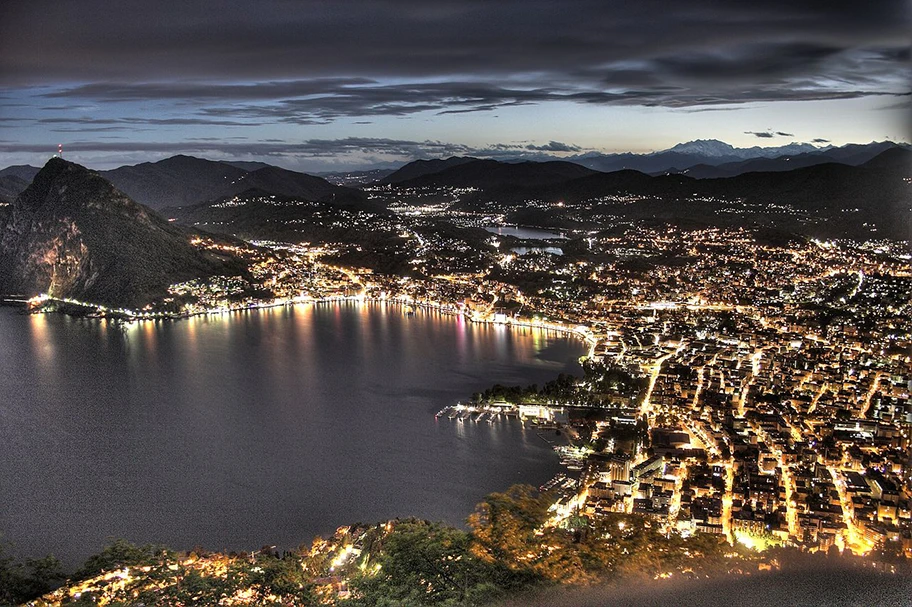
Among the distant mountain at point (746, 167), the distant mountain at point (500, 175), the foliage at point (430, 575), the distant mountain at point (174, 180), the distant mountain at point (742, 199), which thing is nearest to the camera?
the foliage at point (430, 575)

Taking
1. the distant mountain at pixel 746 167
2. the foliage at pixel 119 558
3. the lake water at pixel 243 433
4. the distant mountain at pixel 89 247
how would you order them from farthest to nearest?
1. the distant mountain at pixel 746 167
2. the distant mountain at pixel 89 247
3. the lake water at pixel 243 433
4. the foliage at pixel 119 558

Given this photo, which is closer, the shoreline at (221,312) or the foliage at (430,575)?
the foliage at (430,575)

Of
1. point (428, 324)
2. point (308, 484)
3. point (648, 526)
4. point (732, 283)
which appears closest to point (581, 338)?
point (428, 324)

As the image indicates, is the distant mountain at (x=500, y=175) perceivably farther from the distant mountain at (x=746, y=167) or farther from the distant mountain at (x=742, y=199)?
the distant mountain at (x=746, y=167)

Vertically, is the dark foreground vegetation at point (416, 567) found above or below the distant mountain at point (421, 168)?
below

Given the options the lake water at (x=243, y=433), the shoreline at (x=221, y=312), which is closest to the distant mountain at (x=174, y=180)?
the shoreline at (x=221, y=312)

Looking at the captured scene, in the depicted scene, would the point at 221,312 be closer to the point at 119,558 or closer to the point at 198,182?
the point at 119,558

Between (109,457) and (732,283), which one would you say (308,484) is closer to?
(109,457)

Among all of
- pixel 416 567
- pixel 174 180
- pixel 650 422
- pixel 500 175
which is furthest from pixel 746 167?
pixel 416 567
